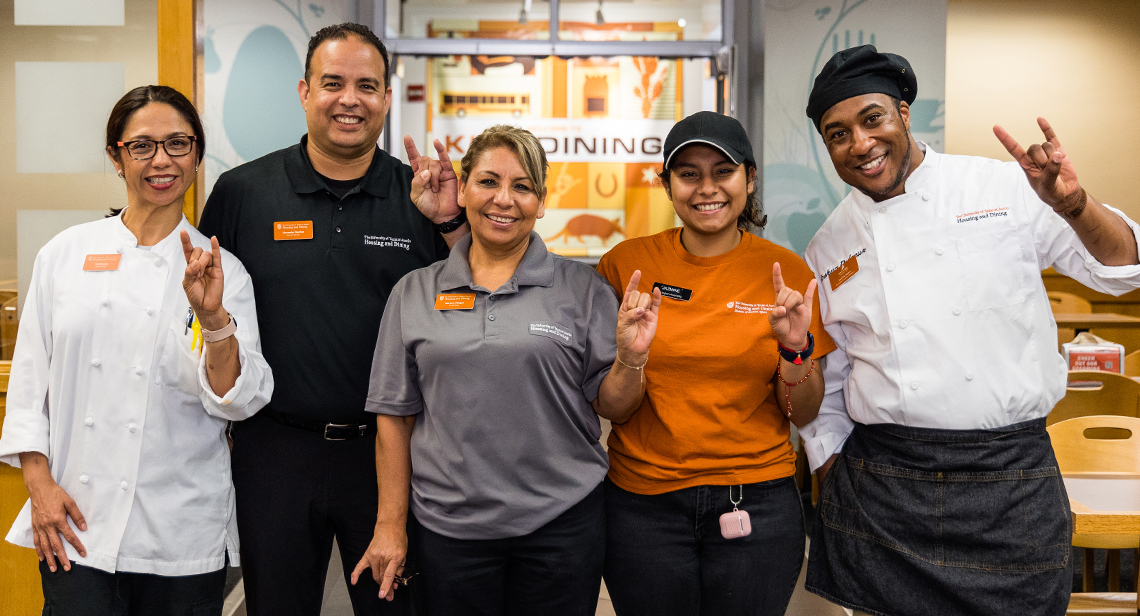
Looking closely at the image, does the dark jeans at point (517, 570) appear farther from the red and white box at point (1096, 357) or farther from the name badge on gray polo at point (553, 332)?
the red and white box at point (1096, 357)

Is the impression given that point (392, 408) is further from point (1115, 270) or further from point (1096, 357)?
point (1096, 357)

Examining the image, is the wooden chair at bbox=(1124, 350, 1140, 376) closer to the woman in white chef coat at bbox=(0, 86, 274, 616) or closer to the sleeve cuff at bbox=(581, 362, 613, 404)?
the sleeve cuff at bbox=(581, 362, 613, 404)

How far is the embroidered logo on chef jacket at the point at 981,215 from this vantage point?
1.78 m

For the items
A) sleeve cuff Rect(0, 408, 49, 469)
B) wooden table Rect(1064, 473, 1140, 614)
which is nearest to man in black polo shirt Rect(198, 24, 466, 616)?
sleeve cuff Rect(0, 408, 49, 469)

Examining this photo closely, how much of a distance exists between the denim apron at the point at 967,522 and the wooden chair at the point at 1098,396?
182cm

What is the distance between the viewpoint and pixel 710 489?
1.77m

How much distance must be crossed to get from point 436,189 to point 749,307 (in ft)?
2.91

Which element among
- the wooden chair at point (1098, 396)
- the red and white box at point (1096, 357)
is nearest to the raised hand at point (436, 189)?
the wooden chair at point (1098, 396)

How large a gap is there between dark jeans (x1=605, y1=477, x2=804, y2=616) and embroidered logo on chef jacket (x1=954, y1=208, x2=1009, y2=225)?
2.51ft

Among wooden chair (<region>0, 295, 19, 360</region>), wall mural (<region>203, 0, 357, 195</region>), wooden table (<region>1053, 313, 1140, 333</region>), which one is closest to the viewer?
wooden chair (<region>0, 295, 19, 360</region>)

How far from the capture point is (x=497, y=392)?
65.2 inches

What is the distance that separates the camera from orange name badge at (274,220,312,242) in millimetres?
1965

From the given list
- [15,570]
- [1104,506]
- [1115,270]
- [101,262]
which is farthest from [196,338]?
[1104,506]

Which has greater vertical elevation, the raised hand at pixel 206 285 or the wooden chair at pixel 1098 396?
the raised hand at pixel 206 285
